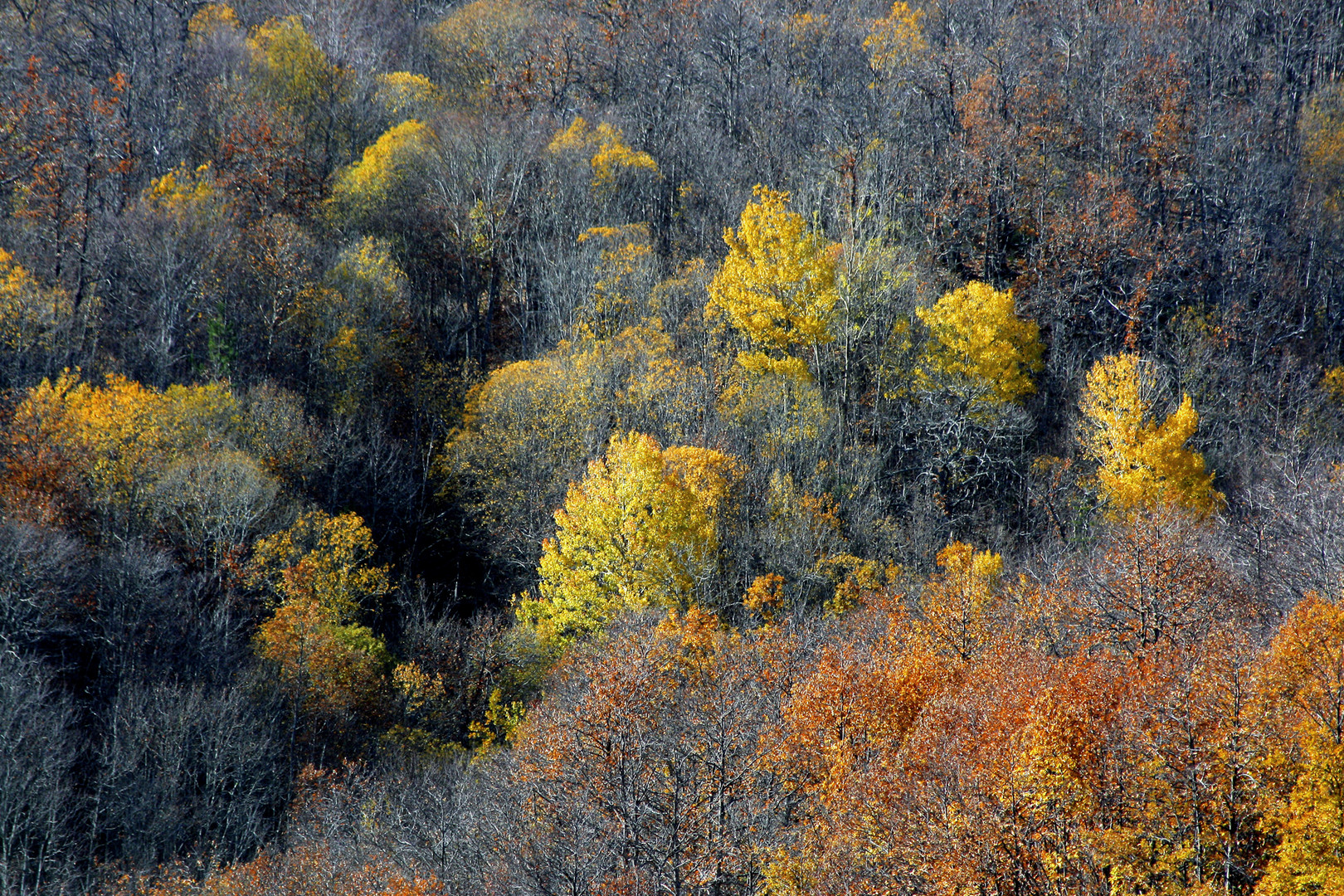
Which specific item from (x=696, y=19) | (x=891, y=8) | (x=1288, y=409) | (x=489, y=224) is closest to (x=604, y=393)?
(x=489, y=224)

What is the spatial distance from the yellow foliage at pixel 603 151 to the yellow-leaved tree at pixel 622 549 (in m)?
24.7

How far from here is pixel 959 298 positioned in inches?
2073

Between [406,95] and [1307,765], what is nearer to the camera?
[1307,765]

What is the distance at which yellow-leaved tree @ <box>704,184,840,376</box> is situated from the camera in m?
51.2

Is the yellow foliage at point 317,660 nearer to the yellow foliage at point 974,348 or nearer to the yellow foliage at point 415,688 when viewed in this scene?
the yellow foliage at point 415,688

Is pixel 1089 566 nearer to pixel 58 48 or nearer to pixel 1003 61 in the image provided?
pixel 1003 61

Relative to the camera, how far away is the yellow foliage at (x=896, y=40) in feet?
234

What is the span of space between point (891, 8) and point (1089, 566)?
57.1 m

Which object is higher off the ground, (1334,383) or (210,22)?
(210,22)

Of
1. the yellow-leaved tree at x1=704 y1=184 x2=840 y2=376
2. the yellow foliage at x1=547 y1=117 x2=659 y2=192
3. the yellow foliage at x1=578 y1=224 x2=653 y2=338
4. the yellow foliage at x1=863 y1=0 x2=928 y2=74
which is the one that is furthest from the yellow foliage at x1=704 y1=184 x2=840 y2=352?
the yellow foliage at x1=863 y1=0 x2=928 y2=74

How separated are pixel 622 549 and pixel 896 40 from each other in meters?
49.1

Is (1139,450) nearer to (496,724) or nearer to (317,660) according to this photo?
(496,724)

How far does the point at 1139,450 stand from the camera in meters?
48.3

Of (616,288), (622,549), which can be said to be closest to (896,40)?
(616,288)
